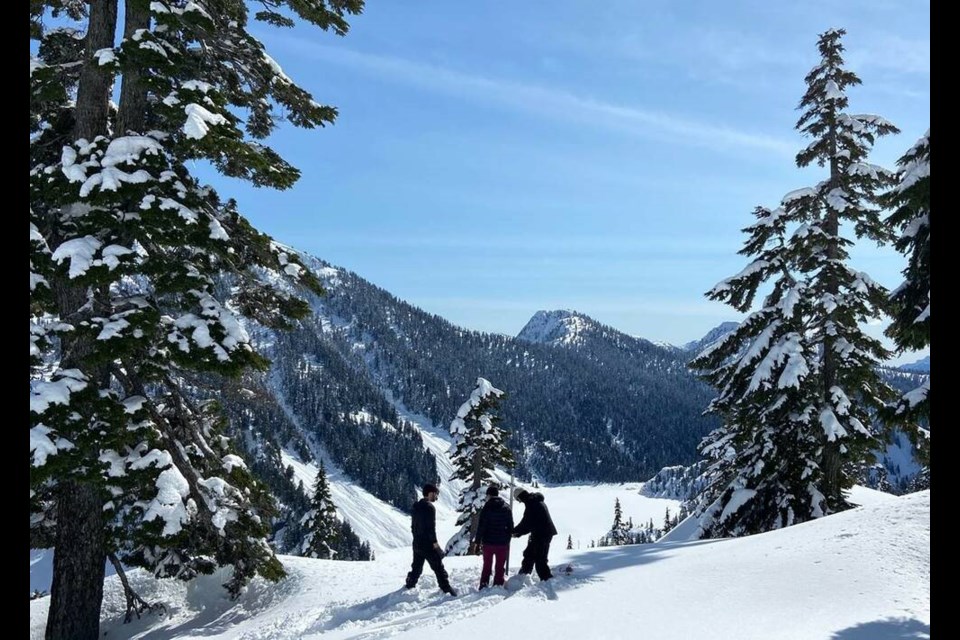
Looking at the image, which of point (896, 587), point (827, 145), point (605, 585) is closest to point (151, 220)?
point (605, 585)

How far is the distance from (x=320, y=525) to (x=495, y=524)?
111 ft

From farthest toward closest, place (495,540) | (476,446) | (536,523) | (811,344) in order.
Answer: (476,446) → (811,344) → (536,523) → (495,540)

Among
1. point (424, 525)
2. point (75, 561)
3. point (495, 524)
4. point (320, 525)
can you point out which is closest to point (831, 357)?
point (495, 524)

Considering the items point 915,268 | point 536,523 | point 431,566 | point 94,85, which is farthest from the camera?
point 536,523

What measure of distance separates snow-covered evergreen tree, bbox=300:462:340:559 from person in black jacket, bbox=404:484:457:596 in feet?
102

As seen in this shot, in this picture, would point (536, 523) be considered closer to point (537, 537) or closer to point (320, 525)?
point (537, 537)

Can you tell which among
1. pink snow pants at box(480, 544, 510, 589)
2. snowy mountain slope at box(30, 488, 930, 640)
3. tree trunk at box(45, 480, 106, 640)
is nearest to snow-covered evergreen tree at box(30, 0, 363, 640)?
tree trunk at box(45, 480, 106, 640)

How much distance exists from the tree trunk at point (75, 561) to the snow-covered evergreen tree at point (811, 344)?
15270 millimetres

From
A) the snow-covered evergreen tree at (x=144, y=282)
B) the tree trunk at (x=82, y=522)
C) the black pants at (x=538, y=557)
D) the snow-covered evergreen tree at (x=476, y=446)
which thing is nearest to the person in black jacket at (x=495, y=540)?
the black pants at (x=538, y=557)

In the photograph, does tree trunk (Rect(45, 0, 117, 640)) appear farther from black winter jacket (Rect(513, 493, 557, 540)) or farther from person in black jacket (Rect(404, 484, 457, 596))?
black winter jacket (Rect(513, 493, 557, 540))

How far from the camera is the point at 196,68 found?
32.1 ft

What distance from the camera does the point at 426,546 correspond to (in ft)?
34.6

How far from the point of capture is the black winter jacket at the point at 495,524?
10367 millimetres

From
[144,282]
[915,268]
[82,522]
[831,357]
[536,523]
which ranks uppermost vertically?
[144,282]
